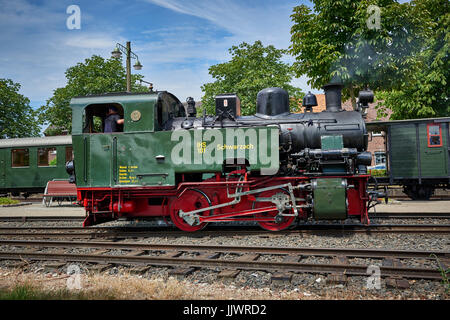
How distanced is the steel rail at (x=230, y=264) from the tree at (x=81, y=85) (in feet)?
67.0

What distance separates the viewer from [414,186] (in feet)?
43.6

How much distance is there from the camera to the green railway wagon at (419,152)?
1256cm

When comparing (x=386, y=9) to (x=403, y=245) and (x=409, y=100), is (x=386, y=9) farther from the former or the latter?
(x=403, y=245)

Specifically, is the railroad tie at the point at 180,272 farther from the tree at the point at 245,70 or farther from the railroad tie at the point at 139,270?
the tree at the point at 245,70

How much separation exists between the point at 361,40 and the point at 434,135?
4.85 meters

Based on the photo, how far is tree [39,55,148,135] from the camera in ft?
80.5

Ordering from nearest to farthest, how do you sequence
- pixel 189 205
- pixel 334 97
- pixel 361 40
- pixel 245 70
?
1. pixel 189 205
2. pixel 334 97
3. pixel 361 40
4. pixel 245 70

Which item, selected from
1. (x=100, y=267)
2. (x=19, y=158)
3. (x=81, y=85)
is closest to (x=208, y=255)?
(x=100, y=267)

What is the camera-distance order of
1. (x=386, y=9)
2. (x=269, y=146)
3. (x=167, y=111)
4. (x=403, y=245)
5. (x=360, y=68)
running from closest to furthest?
(x=403, y=245) < (x=269, y=146) < (x=167, y=111) < (x=386, y=9) < (x=360, y=68)

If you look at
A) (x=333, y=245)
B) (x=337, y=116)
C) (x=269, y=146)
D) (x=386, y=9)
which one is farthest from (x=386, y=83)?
(x=333, y=245)

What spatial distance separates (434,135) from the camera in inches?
499

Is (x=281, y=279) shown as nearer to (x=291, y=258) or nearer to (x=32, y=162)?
(x=291, y=258)

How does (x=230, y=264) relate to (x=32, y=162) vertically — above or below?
below
